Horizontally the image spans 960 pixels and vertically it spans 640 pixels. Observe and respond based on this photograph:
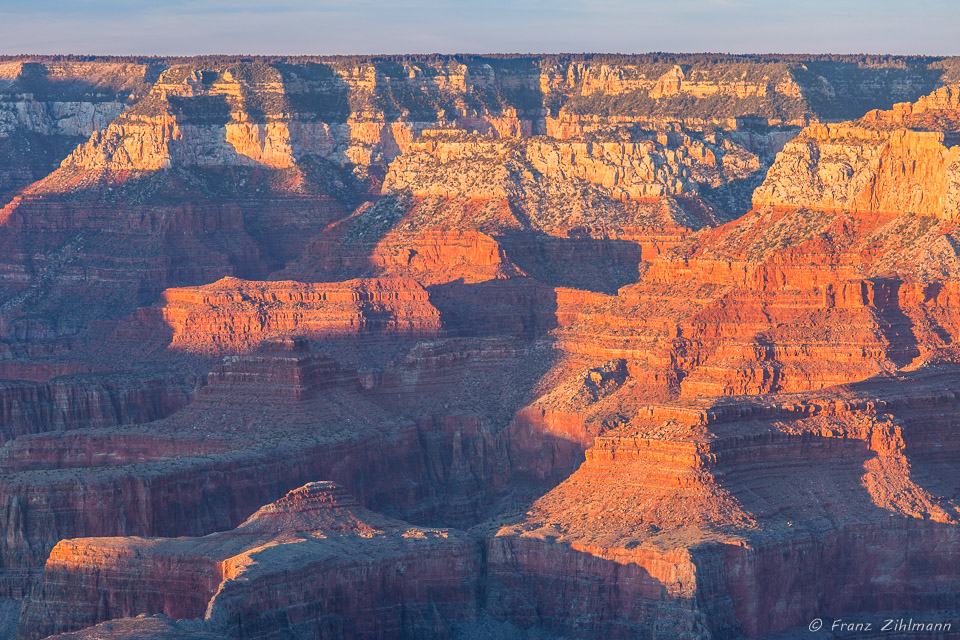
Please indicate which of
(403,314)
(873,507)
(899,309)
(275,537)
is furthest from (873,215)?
(275,537)

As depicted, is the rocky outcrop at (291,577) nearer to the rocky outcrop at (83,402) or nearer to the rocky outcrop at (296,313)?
the rocky outcrop at (83,402)

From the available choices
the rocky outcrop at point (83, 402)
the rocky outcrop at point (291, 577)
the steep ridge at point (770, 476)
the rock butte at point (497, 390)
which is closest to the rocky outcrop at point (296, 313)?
the rock butte at point (497, 390)

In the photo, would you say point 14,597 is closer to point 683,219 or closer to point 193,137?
point 683,219

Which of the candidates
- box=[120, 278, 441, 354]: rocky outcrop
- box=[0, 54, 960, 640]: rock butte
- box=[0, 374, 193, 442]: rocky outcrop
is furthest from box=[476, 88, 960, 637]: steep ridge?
box=[0, 374, 193, 442]: rocky outcrop

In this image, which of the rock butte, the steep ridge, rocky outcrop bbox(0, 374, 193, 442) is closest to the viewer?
the steep ridge

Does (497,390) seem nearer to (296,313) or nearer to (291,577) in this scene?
(296,313)

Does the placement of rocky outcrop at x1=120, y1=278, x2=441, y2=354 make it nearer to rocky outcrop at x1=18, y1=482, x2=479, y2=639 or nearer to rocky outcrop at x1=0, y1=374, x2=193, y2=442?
rocky outcrop at x1=0, y1=374, x2=193, y2=442

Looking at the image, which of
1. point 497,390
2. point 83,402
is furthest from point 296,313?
point 497,390

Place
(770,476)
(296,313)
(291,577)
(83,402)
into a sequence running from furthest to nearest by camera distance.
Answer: (296,313) → (83,402) → (770,476) → (291,577)
